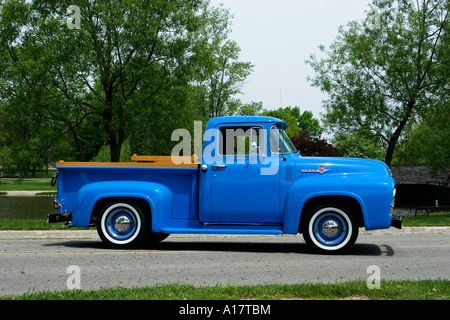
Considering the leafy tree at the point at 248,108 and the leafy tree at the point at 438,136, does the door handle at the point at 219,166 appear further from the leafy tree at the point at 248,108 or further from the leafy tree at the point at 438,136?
the leafy tree at the point at 248,108

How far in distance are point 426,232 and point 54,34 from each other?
1572 cm

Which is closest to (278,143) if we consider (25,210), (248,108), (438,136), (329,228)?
(329,228)

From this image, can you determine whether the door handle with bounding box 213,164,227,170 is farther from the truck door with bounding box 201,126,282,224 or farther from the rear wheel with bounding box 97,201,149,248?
the rear wheel with bounding box 97,201,149,248

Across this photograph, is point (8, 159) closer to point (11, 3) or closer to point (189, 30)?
point (11, 3)

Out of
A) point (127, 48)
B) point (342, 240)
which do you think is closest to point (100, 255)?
point (342, 240)

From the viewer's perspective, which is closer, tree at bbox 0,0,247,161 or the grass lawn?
tree at bbox 0,0,247,161

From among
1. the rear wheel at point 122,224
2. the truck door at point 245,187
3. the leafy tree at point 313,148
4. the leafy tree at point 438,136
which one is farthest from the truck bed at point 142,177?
the leafy tree at point 313,148

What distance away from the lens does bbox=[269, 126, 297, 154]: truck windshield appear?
31.3ft

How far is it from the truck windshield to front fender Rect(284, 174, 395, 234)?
0.73 metres

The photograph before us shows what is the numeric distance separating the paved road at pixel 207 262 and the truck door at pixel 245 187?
70 cm

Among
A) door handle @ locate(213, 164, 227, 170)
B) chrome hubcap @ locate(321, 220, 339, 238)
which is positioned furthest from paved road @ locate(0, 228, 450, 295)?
door handle @ locate(213, 164, 227, 170)

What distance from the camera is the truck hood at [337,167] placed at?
30.5 ft

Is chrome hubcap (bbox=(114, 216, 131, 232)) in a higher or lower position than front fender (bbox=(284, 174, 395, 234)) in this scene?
lower

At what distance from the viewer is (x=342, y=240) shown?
9156mm
